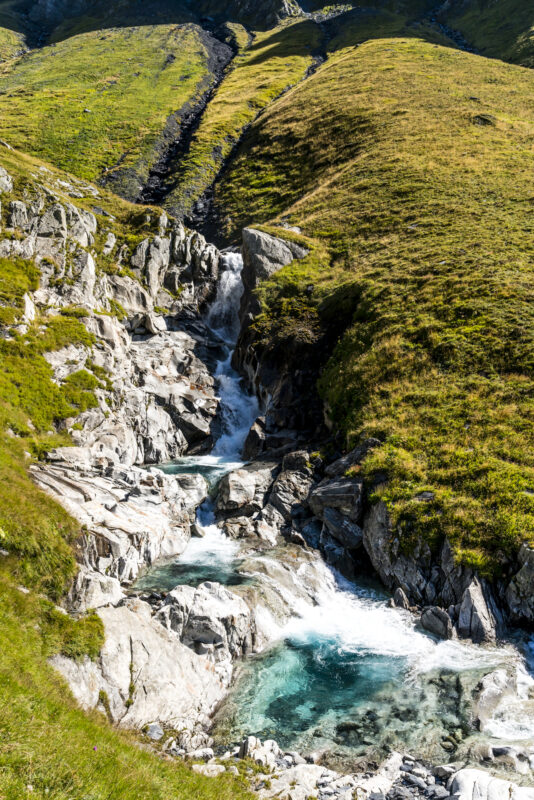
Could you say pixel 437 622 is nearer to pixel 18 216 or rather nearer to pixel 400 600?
pixel 400 600

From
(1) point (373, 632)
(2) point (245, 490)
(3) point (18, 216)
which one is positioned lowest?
(1) point (373, 632)

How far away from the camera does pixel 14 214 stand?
125 ft

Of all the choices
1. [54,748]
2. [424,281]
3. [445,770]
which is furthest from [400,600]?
[424,281]

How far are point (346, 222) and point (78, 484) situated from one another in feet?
160

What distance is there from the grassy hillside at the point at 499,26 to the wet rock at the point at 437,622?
14075cm

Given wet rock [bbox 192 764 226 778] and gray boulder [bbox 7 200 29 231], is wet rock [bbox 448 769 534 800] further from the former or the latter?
gray boulder [bbox 7 200 29 231]

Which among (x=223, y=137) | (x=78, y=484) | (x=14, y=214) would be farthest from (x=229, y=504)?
(x=223, y=137)

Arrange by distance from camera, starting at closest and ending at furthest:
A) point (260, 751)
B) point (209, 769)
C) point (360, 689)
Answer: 1. point (209, 769)
2. point (260, 751)
3. point (360, 689)

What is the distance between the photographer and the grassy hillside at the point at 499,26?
119688mm

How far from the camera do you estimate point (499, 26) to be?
5591 inches

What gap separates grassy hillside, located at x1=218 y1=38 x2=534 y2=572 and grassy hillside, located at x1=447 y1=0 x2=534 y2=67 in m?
39.3

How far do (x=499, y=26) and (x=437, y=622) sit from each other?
193 m

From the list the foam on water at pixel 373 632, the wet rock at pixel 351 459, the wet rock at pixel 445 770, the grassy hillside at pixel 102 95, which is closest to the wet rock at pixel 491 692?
the foam on water at pixel 373 632

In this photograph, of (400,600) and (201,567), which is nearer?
(400,600)
